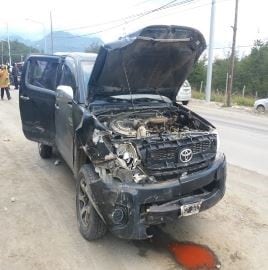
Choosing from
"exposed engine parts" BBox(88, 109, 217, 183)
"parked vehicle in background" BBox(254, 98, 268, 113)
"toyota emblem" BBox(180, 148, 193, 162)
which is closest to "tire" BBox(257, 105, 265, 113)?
"parked vehicle in background" BBox(254, 98, 268, 113)

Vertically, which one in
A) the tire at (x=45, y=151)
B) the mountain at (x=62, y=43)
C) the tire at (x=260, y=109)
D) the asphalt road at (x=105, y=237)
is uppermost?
the mountain at (x=62, y=43)

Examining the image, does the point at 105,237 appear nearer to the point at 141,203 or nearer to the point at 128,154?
the point at 141,203

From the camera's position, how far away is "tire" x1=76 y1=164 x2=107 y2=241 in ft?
14.5

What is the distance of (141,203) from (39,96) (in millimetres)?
3458

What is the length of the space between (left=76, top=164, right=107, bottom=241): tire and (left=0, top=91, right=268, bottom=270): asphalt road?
0.39 ft

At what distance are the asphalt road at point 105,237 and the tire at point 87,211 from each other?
12 cm

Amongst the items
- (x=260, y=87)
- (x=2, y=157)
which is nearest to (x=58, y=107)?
(x=2, y=157)

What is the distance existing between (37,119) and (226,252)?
387 cm

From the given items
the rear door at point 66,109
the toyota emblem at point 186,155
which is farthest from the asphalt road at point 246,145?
the rear door at point 66,109

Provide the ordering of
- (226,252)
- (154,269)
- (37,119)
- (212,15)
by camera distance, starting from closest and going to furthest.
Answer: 1. (154,269)
2. (226,252)
3. (37,119)
4. (212,15)

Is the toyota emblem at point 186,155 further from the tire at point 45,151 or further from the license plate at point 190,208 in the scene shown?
the tire at point 45,151

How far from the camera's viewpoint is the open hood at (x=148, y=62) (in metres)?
4.83

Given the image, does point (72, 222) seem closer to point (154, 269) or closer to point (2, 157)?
point (154, 269)

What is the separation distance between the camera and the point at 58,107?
20.2ft
